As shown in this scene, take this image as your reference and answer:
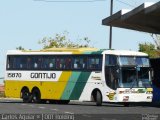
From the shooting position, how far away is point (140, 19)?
40281mm

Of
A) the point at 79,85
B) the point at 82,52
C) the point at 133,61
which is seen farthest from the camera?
the point at 82,52

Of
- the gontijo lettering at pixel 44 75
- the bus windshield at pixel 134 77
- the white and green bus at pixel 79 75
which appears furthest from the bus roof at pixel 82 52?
the gontijo lettering at pixel 44 75

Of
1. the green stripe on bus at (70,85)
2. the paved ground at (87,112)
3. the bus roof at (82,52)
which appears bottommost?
the paved ground at (87,112)

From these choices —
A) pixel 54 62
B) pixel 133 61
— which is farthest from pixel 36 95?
pixel 133 61

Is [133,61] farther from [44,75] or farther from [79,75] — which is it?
[44,75]

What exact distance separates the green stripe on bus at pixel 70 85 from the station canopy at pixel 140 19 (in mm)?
4920

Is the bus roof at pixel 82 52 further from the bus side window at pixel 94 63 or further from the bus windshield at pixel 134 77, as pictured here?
the bus windshield at pixel 134 77

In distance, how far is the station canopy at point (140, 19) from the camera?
3509 cm

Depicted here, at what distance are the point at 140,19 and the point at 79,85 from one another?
7323 mm

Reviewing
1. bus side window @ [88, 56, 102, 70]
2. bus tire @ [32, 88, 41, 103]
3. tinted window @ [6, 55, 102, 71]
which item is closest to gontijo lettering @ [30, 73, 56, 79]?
tinted window @ [6, 55, 102, 71]

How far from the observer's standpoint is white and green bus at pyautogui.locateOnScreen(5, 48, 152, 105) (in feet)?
110

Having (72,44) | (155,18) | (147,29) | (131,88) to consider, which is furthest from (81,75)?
(72,44)

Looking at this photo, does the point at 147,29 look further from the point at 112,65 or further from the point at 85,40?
the point at 85,40

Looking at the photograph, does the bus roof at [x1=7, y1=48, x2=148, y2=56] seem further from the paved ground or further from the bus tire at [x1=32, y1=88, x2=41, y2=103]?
the paved ground
